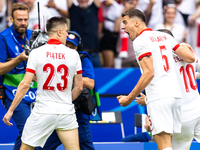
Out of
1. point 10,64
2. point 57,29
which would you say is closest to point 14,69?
point 10,64

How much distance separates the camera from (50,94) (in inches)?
155

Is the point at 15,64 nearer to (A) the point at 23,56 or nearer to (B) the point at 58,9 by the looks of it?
(A) the point at 23,56

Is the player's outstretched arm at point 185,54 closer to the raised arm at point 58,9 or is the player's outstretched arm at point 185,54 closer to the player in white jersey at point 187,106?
the player in white jersey at point 187,106

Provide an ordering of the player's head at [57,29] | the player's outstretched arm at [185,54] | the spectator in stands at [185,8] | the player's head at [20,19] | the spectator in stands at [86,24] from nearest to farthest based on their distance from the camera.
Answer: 1. the player's outstretched arm at [185,54]
2. the player's head at [57,29]
3. the player's head at [20,19]
4. the spectator in stands at [86,24]
5. the spectator in stands at [185,8]

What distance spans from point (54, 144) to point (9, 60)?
1.31 meters

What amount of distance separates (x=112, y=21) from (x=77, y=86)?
404 cm

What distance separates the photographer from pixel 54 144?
15.0 feet

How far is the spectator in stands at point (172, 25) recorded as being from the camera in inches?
308

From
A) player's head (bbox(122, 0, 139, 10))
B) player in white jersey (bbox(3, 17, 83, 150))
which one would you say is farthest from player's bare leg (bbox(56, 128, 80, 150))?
player's head (bbox(122, 0, 139, 10))

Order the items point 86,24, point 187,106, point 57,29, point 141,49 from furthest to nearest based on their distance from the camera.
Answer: point 86,24 < point 57,29 < point 187,106 < point 141,49

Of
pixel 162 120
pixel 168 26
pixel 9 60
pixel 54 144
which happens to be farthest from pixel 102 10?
pixel 162 120

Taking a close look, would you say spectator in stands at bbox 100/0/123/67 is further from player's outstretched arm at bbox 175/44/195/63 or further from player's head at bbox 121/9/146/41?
player's outstretched arm at bbox 175/44/195/63

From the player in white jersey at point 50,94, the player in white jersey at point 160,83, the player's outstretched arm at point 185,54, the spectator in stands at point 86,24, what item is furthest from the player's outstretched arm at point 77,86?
the spectator in stands at point 86,24

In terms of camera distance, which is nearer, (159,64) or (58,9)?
(159,64)
